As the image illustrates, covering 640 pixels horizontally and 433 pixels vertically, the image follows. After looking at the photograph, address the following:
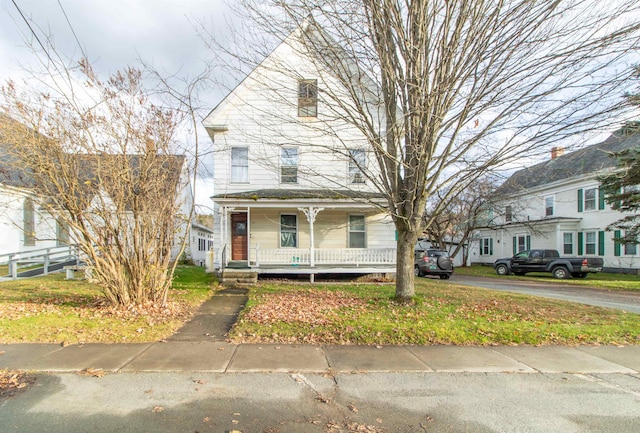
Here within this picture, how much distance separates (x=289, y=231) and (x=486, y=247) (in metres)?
25.9

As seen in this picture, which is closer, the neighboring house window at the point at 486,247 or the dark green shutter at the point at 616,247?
the dark green shutter at the point at 616,247

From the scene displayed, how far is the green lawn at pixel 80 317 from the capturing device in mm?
5395

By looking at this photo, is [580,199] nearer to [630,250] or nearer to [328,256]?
[630,250]

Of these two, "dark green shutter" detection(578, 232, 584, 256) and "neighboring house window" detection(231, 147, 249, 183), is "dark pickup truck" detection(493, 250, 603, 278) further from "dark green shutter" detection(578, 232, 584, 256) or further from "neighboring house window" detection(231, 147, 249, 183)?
"neighboring house window" detection(231, 147, 249, 183)

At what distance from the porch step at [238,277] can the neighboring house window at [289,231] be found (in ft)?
9.23

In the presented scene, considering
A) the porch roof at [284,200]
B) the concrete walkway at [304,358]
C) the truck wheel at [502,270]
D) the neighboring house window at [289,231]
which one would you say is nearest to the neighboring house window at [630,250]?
the truck wheel at [502,270]

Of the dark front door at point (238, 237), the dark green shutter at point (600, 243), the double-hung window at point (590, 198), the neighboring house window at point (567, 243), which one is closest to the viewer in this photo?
the dark front door at point (238, 237)

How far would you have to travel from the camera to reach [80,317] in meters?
6.46

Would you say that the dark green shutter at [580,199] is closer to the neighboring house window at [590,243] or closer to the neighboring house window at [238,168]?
the neighboring house window at [590,243]

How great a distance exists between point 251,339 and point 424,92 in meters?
5.38

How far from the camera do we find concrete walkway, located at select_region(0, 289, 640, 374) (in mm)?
4340

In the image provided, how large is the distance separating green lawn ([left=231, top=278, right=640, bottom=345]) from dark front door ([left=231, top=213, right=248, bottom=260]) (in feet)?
19.4

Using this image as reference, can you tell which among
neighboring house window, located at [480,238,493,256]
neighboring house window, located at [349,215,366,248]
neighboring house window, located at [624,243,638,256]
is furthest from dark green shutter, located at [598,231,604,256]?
neighboring house window, located at [349,215,366,248]

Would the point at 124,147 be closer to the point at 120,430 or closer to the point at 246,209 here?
the point at 120,430
